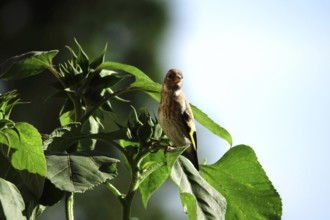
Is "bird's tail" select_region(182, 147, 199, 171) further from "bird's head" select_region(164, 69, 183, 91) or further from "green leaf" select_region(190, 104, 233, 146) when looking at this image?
"bird's head" select_region(164, 69, 183, 91)

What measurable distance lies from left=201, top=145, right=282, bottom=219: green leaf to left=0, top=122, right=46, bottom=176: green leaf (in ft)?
1.18

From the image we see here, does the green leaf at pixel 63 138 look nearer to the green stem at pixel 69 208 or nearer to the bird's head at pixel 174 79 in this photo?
the green stem at pixel 69 208

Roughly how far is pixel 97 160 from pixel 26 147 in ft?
0.32

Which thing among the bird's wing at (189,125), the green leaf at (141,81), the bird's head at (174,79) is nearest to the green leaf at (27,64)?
the green leaf at (141,81)

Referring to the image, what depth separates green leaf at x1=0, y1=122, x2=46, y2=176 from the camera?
1030mm

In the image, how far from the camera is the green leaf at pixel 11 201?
99cm

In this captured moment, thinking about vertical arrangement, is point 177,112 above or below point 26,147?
below

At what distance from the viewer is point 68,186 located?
1.03 m

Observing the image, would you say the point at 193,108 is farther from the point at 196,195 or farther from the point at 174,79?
the point at 174,79

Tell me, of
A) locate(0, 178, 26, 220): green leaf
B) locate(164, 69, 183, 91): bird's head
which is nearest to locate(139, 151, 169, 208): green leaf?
locate(0, 178, 26, 220): green leaf

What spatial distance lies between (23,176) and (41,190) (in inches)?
2.2

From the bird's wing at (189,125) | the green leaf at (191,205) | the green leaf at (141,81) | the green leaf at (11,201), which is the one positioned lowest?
the bird's wing at (189,125)

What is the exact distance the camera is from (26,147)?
3.45 feet

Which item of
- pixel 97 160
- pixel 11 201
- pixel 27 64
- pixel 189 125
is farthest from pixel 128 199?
pixel 189 125
